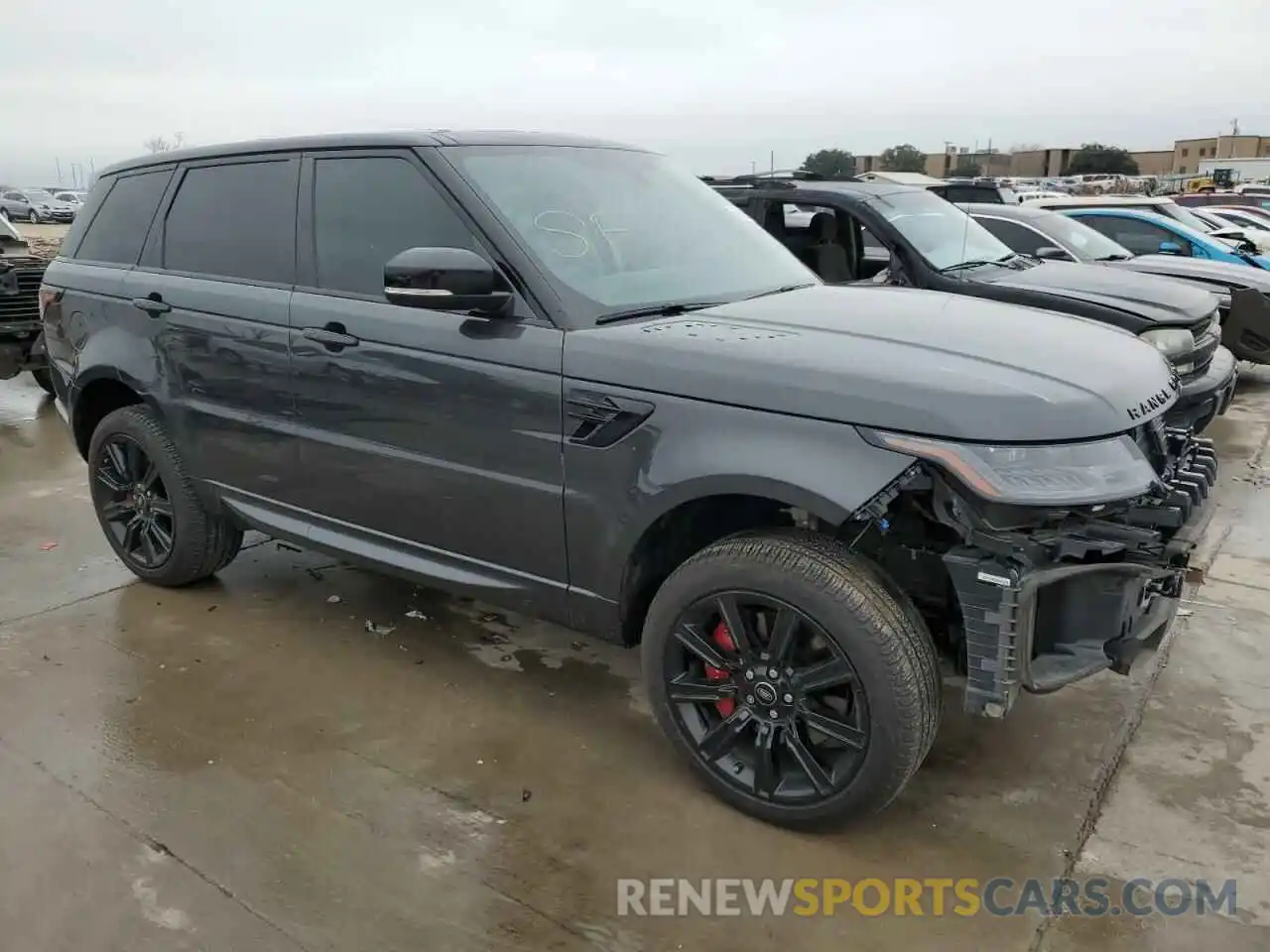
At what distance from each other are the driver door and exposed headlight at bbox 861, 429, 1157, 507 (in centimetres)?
111

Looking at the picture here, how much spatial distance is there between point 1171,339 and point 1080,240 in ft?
10.9

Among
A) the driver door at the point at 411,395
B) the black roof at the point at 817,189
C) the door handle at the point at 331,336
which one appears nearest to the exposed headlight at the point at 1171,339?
the black roof at the point at 817,189

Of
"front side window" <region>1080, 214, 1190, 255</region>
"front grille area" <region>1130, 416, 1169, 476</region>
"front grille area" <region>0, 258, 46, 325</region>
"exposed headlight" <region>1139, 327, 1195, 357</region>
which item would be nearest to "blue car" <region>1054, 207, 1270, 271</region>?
"front side window" <region>1080, 214, 1190, 255</region>

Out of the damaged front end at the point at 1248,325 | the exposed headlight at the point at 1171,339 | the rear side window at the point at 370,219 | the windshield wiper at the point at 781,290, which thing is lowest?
the damaged front end at the point at 1248,325

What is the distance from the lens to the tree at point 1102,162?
69.1m

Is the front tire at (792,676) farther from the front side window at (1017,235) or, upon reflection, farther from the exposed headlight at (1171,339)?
the front side window at (1017,235)

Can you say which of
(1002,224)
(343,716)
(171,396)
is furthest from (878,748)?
(1002,224)

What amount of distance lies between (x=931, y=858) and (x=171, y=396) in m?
3.41

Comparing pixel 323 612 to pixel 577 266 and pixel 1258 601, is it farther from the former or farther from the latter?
pixel 1258 601

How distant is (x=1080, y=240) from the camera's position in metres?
8.68

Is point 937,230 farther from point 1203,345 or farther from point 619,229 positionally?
point 619,229

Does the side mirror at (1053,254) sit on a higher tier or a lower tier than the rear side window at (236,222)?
lower

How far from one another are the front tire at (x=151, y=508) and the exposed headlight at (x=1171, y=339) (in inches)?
195

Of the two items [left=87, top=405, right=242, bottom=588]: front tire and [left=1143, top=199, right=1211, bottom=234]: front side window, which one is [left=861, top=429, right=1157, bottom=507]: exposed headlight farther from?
[left=1143, top=199, right=1211, bottom=234]: front side window
